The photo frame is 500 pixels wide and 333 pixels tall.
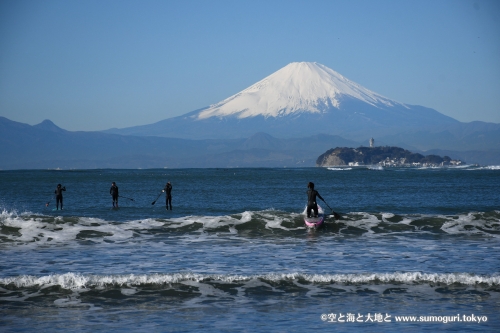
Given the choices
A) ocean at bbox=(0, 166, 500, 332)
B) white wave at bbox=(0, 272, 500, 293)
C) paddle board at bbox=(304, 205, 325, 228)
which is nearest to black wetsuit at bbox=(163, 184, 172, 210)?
ocean at bbox=(0, 166, 500, 332)

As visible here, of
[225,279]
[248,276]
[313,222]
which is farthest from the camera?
[313,222]

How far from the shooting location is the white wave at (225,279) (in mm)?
16656

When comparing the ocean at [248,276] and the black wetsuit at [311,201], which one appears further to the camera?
the black wetsuit at [311,201]

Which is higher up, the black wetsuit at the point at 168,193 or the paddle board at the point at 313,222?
the black wetsuit at the point at 168,193

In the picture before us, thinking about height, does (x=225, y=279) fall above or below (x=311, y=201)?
below

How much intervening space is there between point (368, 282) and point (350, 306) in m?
2.26

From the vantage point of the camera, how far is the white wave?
1666 cm

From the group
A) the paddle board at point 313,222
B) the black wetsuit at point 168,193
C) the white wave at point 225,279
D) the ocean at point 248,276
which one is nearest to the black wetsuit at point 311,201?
the paddle board at point 313,222

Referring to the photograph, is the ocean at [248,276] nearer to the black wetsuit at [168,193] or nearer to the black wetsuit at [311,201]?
the black wetsuit at [311,201]

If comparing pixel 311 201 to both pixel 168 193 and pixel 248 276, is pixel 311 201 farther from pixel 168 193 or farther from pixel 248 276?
pixel 168 193

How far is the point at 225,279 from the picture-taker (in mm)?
17047

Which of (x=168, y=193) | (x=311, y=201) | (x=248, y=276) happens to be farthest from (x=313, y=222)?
(x=168, y=193)

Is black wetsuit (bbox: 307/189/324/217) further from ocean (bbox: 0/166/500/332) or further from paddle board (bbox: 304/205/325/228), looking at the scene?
ocean (bbox: 0/166/500/332)

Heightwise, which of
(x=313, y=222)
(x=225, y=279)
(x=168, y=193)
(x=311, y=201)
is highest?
(x=311, y=201)
